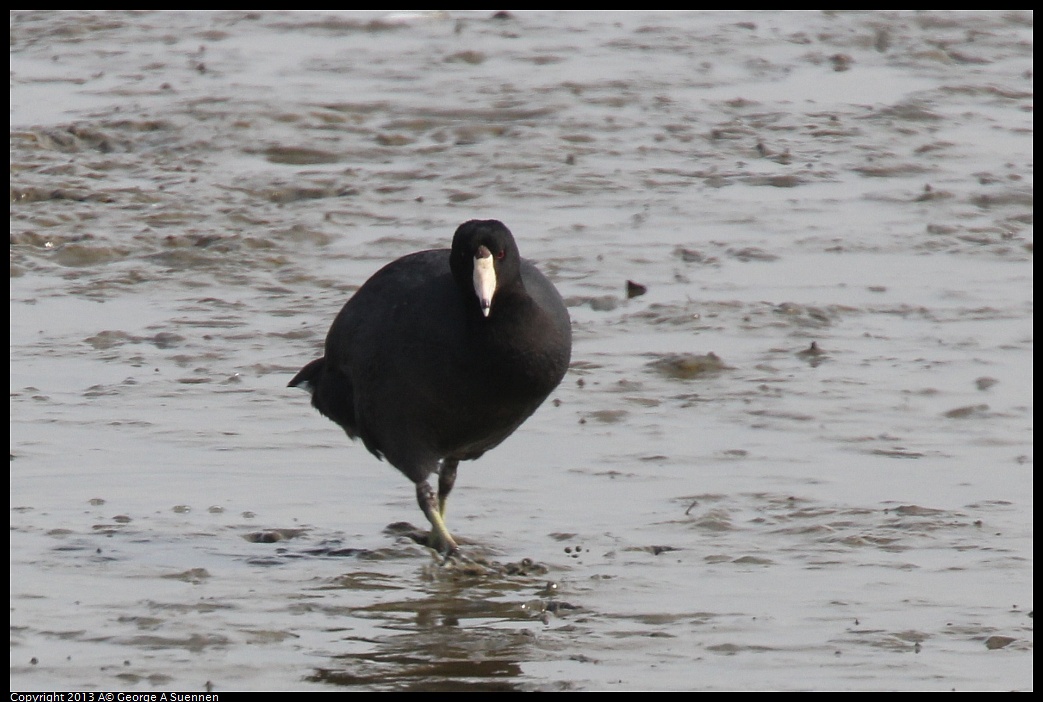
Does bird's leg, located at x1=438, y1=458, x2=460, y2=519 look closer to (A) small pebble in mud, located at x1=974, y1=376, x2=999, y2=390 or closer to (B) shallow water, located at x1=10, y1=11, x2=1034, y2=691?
(B) shallow water, located at x1=10, y1=11, x2=1034, y2=691

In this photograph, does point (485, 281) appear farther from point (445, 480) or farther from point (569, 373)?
point (569, 373)

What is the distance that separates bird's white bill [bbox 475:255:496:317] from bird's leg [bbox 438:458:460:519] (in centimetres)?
87

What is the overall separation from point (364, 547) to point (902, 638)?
1.88 meters

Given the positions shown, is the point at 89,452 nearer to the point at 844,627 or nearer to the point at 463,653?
the point at 463,653

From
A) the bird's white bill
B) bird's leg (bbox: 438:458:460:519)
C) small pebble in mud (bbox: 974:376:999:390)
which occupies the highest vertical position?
the bird's white bill

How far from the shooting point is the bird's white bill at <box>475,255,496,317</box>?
612cm

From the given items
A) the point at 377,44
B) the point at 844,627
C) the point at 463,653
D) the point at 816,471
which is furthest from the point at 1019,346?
the point at 377,44

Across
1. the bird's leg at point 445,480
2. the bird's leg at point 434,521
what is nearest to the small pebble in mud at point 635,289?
the bird's leg at point 445,480

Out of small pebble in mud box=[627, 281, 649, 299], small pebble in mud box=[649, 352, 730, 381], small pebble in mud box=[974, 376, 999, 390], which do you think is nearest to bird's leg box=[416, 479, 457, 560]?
small pebble in mud box=[649, 352, 730, 381]

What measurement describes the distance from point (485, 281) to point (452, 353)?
0.95 feet

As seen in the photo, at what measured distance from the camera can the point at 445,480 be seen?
6.88 metres

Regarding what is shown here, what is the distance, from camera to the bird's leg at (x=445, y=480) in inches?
270

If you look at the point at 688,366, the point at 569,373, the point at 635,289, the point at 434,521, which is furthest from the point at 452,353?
the point at 635,289

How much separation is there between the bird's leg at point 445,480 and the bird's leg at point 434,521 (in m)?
0.25
